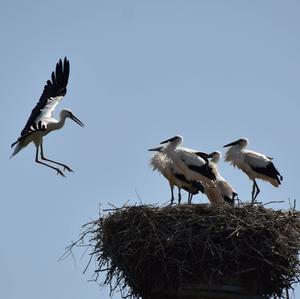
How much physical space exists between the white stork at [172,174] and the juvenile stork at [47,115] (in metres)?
1.39

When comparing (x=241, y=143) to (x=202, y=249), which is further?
(x=241, y=143)

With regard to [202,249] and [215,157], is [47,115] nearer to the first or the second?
[215,157]

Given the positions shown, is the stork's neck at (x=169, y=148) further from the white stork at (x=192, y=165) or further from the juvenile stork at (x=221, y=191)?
the juvenile stork at (x=221, y=191)

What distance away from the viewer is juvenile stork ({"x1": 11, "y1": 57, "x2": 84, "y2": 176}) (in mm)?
15266

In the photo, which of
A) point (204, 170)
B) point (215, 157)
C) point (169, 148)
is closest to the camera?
point (204, 170)

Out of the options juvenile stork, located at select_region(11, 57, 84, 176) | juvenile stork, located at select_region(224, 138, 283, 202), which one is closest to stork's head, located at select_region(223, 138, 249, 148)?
juvenile stork, located at select_region(224, 138, 283, 202)

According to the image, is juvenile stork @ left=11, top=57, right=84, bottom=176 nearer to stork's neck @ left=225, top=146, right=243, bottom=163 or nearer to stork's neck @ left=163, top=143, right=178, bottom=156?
stork's neck @ left=163, top=143, right=178, bottom=156

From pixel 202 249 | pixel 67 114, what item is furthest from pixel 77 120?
pixel 202 249

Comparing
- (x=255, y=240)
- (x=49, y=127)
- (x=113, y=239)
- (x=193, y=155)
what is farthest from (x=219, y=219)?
(x=49, y=127)

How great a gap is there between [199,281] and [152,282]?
66cm

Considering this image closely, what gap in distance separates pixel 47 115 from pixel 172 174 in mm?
2170

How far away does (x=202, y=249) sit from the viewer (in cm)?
1179

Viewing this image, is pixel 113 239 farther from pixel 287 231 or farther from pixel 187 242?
pixel 287 231

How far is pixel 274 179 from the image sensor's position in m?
15.1
